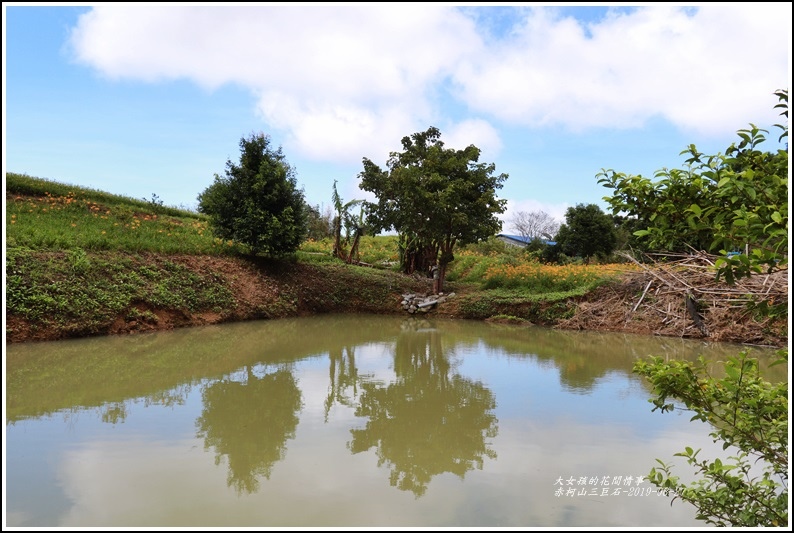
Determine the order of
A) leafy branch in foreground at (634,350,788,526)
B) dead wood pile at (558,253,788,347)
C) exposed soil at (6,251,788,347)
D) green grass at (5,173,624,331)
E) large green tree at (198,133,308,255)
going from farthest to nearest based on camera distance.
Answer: large green tree at (198,133,308,255) < dead wood pile at (558,253,788,347) < exposed soil at (6,251,788,347) < green grass at (5,173,624,331) < leafy branch in foreground at (634,350,788,526)

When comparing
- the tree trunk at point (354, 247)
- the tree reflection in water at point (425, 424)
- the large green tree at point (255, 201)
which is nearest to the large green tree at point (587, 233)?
the tree trunk at point (354, 247)

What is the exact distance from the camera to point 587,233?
2247 cm

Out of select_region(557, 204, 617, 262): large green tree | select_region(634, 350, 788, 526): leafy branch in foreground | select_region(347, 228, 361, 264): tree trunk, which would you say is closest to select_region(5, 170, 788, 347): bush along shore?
select_region(347, 228, 361, 264): tree trunk

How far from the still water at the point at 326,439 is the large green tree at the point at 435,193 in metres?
5.74

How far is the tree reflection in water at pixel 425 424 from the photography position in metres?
4.22

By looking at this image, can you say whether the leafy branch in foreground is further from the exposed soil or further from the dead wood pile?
the dead wood pile

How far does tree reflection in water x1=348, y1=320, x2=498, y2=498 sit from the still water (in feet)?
0.08

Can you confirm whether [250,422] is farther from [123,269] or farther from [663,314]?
[663,314]

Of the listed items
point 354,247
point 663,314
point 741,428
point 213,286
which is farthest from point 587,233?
point 741,428

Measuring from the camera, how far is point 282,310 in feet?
45.0

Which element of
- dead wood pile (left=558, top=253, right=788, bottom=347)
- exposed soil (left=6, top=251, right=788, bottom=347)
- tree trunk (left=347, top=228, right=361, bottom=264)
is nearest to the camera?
exposed soil (left=6, top=251, right=788, bottom=347)

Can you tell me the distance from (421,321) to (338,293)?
2.63m

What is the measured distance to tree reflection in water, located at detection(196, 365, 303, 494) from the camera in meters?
4.10

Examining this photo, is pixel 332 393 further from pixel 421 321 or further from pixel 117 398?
pixel 421 321
